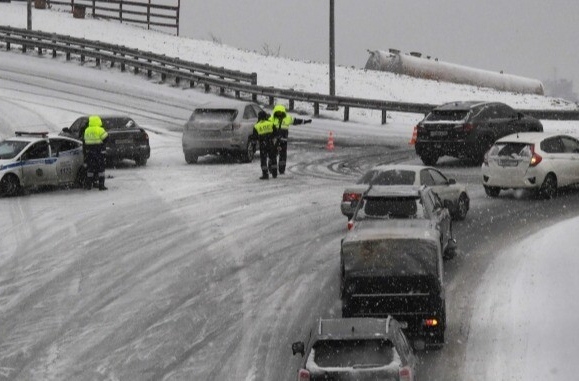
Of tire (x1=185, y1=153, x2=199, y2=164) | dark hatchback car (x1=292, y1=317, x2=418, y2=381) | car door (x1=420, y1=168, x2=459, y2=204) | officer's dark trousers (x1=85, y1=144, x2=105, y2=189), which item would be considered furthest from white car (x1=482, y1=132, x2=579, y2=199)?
dark hatchback car (x1=292, y1=317, x2=418, y2=381)

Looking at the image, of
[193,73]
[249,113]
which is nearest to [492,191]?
[249,113]

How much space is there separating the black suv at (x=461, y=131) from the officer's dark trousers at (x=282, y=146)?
3.87 meters

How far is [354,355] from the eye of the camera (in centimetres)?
1188

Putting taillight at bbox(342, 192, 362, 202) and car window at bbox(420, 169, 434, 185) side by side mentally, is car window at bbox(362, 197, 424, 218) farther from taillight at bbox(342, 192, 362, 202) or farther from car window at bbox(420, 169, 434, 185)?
taillight at bbox(342, 192, 362, 202)

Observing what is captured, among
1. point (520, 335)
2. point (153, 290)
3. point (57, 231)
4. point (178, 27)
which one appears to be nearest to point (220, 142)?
point (57, 231)

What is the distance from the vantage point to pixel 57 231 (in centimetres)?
Answer: 2227

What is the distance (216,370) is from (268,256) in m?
5.65

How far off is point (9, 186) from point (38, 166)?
38.7 inches

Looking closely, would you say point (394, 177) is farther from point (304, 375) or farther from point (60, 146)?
point (60, 146)

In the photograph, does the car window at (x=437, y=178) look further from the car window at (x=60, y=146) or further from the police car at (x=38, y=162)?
the car window at (x=60, y=146)

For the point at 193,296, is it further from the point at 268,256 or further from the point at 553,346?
the point at 553,346

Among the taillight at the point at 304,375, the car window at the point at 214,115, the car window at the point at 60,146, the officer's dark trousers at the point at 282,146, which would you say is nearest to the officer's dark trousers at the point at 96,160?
the car window at the point at 60,146

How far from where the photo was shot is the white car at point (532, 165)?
25141 millimetres

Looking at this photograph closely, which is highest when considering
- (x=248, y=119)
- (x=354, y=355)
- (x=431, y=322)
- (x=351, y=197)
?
(x=248, y=119)
